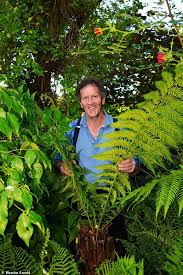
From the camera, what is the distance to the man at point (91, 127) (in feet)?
10.0

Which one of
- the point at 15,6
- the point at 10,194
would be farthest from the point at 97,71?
the point at 10,194

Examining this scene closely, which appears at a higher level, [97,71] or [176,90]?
[97,71]

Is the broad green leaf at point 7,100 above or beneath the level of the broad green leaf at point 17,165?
above

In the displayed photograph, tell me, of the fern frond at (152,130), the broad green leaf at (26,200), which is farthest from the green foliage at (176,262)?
the broad green leaf at (26,200)

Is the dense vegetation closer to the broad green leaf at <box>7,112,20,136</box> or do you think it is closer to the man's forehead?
the broad green leaf at <box>7,112,20,136</box>

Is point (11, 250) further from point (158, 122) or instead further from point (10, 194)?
point (158, 122)

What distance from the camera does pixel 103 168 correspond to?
9.05 feet

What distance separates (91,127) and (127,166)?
497mm

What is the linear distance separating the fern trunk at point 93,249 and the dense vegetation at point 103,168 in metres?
0.05

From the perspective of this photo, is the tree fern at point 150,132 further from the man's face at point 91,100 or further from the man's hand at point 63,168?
the man's face at point 91,100

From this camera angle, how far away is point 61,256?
7.33 feet

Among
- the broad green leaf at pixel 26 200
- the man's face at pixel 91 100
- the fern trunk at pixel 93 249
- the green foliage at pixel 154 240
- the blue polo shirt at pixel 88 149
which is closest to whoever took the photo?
the broad green leaf at pixel 26 200

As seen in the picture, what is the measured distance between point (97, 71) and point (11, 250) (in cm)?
457

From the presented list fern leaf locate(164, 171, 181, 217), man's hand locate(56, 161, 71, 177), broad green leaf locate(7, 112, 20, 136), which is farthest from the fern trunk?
broad green leaf locate(7, 112, 20, 136)
